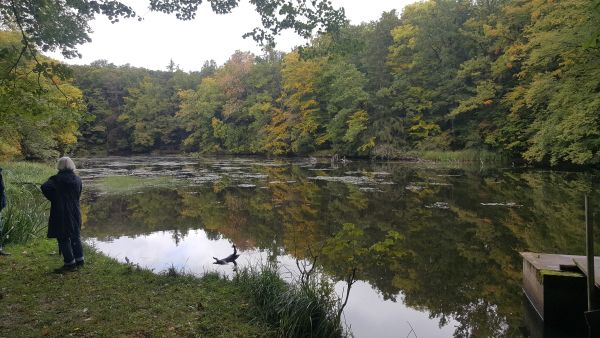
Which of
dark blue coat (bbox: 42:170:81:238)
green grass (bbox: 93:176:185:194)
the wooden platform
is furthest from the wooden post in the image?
green grass (bbox: 93:176:185:194)

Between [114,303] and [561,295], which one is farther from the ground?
[114,303]

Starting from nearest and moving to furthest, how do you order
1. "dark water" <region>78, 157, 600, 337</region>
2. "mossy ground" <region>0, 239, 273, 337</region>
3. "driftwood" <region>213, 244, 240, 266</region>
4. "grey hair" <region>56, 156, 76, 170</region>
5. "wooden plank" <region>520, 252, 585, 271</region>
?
"mossy ground" <region>0, 239, 273, 337</region>, "wooden plank" <region>520, 252, 585, 271</region>, "dark water" <region>78, 157, 600, 337</region>, "grey hair" <region>56, 156, 76, 170</region>, "driftwood" <region>213, 244, 240, 266</region>

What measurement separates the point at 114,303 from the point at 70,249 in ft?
6.16

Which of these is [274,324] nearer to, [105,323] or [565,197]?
[105,323]

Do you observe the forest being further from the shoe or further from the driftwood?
the driftwood

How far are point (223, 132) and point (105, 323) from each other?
156 ft

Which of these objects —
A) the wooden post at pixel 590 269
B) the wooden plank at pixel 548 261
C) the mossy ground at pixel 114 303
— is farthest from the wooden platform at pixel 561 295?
the mossy ground at pixel 114 303

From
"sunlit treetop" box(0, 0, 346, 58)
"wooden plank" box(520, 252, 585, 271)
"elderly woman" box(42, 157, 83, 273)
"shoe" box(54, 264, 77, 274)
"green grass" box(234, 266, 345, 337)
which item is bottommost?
"green grass" box(234, 266, 345, 337)

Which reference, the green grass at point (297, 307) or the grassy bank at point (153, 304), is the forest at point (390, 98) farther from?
the green grass at point (297, 307)

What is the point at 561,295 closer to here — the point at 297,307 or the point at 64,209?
the point at 297,307

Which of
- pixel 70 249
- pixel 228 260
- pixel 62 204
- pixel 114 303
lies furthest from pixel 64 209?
pixel 228 260

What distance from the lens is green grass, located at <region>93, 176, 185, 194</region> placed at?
703 inches

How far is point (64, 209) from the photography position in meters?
6.01

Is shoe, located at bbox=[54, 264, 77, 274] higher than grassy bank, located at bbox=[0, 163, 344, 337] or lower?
higher
